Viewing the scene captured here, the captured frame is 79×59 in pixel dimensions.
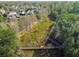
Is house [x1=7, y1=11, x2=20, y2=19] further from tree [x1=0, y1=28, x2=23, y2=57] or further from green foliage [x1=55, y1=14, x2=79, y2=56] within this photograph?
green foliage [x1=55, y1=14, x2=79, y2=56]

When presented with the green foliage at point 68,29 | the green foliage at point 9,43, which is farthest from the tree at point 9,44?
the green foliage at point 68,29

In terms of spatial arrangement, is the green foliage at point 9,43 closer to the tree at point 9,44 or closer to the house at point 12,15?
the tree at point 9,44

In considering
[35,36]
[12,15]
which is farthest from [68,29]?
[12,15]

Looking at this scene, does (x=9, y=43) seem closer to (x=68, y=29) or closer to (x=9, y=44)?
(x=9, y=44)

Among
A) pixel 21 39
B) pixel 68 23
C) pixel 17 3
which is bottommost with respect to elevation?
pixel 21 39

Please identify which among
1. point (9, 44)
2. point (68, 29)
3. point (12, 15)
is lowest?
point (9, 44)

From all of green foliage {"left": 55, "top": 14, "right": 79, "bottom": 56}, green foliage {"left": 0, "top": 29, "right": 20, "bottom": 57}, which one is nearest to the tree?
green foliage {"left": 0, "top": 29, "right": 20, "bottom": 57}

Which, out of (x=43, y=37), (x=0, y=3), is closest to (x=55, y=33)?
(x=43, y=37)

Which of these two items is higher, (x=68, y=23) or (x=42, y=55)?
(x=68, y=23)

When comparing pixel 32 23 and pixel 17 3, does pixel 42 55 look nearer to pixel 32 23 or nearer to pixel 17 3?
pixel 32 23

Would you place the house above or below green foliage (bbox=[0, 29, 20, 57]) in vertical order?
above
